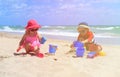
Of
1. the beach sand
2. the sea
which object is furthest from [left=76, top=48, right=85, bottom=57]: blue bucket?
the sea

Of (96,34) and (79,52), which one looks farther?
(96,34)

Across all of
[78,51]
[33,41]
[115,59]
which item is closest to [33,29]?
[33,41]

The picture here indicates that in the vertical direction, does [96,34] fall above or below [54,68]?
below

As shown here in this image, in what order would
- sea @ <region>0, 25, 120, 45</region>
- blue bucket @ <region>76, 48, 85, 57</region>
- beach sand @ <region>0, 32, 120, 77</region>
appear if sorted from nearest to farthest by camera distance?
beach sand @ <region>0, 32, 120, 77</region> < blue bucket @ <region>76, 48, 85, 57</region> < sea @ <region>0, 25, 120, 45</region>

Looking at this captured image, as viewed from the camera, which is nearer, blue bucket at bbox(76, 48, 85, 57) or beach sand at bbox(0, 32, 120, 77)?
beach sand at bbox(0, 32, 120, 77)

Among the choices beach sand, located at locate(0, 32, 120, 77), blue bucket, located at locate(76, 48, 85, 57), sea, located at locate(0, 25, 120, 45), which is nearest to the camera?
beach sand, located at locate(0, 32, 120, 77)

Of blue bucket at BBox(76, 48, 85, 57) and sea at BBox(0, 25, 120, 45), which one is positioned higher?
blue bucket at BBox(76, 48, 85, 57)

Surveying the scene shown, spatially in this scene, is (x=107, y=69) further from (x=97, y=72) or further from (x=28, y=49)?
(x=28, y=49)

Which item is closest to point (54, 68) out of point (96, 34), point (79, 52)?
point (79, 52)

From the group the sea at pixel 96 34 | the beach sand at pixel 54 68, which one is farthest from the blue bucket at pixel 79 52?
the sea at pixel 96 34

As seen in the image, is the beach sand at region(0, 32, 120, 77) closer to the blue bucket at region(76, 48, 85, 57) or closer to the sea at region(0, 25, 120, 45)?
the blue bucket at region(76, 48, 85, 57)

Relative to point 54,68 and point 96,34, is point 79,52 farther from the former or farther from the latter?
point 96,34

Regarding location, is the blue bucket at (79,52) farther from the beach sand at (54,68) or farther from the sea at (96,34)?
the sea at (96,34)

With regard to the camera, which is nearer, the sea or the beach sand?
the beach sand
